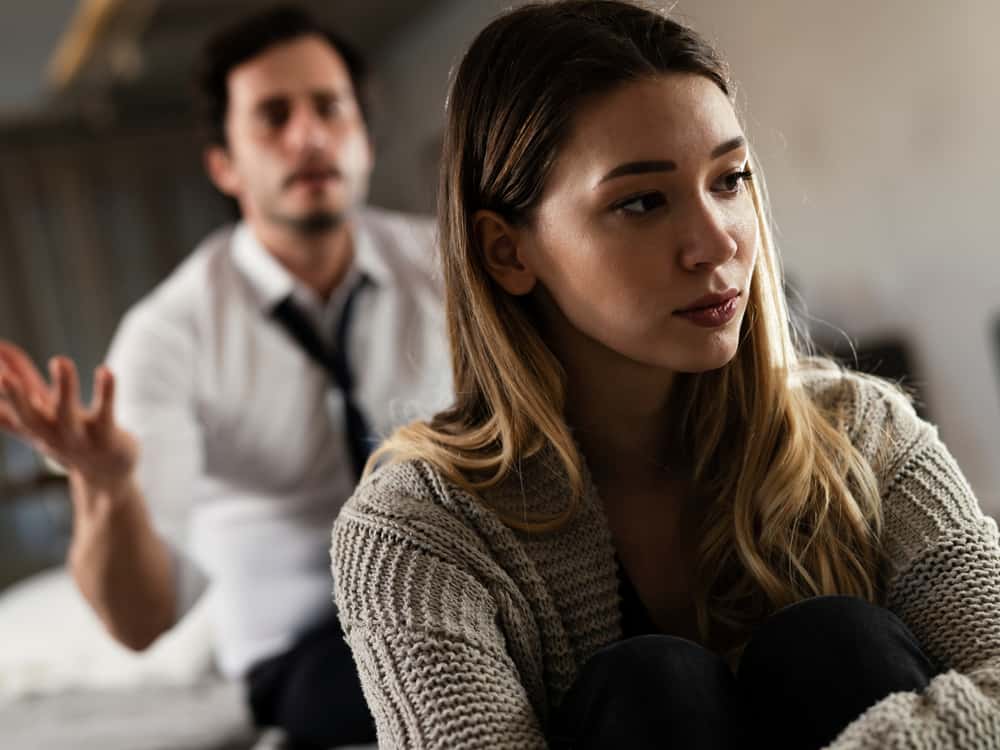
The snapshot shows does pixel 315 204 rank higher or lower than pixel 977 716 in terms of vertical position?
higher

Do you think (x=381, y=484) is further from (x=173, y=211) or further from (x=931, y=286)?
(x=173, y=211)

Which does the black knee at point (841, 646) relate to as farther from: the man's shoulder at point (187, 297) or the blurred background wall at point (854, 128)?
the man's shoulder at point (187, 297)

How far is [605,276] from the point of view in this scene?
0.99 m

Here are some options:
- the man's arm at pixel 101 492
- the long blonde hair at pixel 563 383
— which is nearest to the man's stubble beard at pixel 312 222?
the man's arm at pixel 101 492

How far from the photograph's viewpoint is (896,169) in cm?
312

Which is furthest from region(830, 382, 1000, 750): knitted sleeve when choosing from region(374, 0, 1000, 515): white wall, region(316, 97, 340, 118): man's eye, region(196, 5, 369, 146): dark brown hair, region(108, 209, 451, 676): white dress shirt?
region(374, 0, 1000, 515): white wall

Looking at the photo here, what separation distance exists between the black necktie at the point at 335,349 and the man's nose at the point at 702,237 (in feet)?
3.16

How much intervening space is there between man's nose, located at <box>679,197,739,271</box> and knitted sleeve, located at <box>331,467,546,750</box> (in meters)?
0.28

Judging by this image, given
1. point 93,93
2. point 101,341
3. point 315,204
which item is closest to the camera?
point 315,204

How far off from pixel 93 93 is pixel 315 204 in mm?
3795

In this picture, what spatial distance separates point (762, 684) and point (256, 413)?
1096 millimetres

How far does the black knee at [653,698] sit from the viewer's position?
2.83ft

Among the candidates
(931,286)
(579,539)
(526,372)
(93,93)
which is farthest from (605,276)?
(93,93)

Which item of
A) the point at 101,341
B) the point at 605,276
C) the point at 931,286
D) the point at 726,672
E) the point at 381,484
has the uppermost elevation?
the point at 605,276
